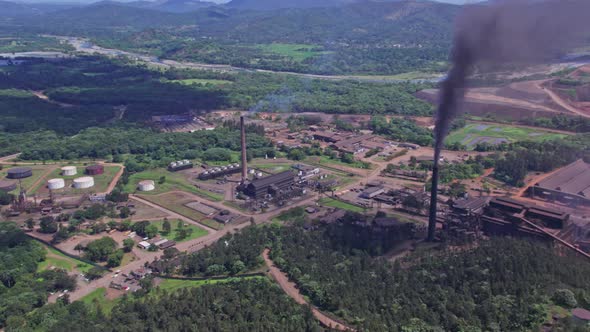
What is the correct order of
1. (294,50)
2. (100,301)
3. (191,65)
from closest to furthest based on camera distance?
(100,301) < (191,65) < (294,50)

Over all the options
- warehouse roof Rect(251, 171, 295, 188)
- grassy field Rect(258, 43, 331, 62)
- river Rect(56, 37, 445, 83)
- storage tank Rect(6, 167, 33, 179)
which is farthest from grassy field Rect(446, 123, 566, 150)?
grassy field Rect(258, 43, 331, 62)

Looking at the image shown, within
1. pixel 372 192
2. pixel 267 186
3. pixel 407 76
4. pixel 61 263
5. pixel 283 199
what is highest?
pixel 407 76

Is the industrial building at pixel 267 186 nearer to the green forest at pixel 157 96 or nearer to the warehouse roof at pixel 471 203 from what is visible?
the warehouse roof at pixel 471 203

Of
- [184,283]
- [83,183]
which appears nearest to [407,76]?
[83,183]

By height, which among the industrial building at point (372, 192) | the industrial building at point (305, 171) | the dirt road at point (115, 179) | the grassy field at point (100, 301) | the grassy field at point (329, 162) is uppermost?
the industrial building at point (372, 192)

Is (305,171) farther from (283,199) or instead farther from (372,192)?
(372,192)

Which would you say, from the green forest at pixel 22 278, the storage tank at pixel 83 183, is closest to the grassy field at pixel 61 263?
the green forest at pixel 22 278

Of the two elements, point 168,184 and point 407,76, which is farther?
point 407,76

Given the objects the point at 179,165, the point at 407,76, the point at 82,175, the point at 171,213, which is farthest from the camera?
the point at 407,76
